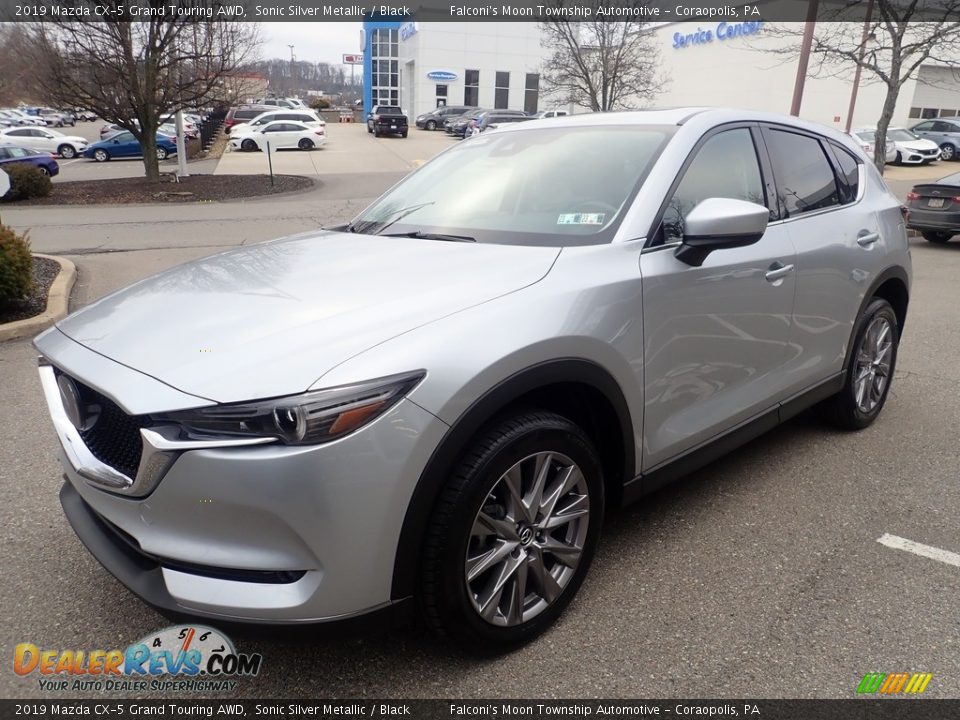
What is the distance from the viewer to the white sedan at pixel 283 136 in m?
34.2

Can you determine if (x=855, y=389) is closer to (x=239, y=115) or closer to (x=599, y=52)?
(x=599, y=52)

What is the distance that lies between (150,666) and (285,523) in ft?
3.38

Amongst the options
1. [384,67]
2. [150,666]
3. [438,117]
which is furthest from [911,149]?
[384,67]

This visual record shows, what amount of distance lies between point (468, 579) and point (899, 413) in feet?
12.3

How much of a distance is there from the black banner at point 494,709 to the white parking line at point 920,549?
3.08ft

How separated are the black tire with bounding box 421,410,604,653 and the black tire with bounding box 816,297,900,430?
226cm

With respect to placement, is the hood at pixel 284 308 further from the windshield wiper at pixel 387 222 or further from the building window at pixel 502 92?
the building window at pixel 502 92

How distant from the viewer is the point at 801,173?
3.68 metres

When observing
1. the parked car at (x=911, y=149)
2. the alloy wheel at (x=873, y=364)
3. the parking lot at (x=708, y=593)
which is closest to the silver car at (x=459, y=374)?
the parking lot at (x=708, y=593)

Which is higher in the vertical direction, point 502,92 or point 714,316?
point 714,316

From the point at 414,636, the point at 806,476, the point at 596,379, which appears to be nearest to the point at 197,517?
the point at 414,636

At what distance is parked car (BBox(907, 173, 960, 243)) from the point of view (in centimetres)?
1190

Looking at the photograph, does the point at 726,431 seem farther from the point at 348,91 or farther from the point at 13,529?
the point at 348,91

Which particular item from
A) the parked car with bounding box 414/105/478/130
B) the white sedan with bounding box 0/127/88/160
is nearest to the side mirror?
the white sedan with bounding box 0/127/88/160
